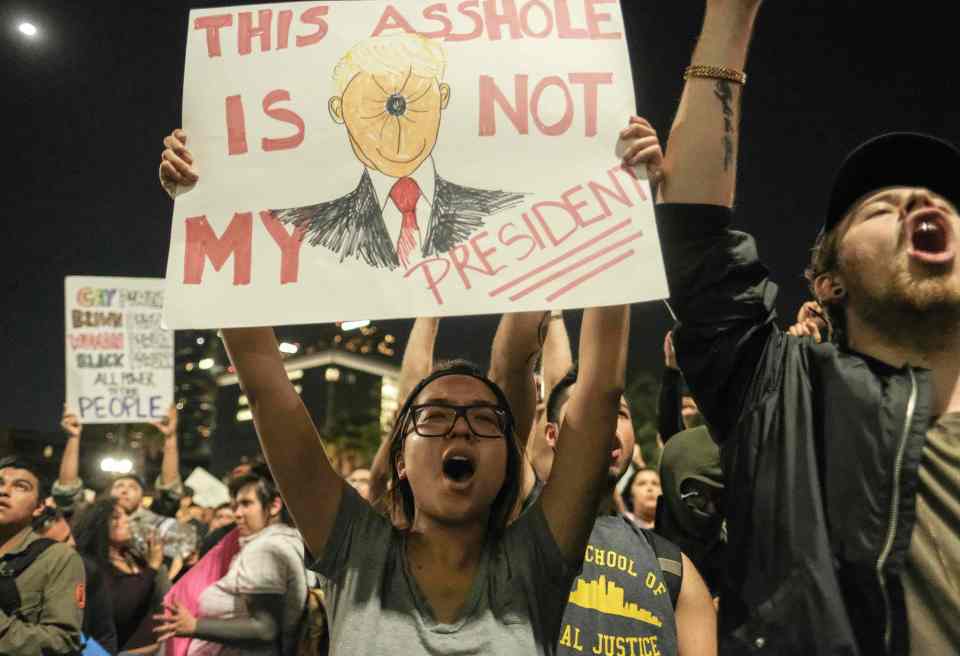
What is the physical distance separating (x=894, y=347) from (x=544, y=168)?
2.91ft

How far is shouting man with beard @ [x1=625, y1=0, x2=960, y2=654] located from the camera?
1599 millimetres

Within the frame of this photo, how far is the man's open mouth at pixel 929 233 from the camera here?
→ 1832mm

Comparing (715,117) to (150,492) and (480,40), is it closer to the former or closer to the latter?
(480,40)

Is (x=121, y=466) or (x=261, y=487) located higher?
(x=261, y=487)

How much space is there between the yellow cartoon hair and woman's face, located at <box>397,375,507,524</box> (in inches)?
31.8

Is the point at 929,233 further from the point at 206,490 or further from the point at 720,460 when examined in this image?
the point at 206,490

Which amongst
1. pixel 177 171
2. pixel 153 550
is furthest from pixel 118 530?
pixel 177 171

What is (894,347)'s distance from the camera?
6.08 ft

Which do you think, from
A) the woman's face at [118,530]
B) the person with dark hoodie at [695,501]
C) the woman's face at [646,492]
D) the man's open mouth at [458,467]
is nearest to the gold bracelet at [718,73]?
the man's open mouth at [458,467]

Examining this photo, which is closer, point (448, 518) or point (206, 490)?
point (448, 518)

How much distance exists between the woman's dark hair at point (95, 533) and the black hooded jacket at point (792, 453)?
5690mm

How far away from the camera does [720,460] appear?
1.99 metres

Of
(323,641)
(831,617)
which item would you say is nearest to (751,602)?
(831,617)

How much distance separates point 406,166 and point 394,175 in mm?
37
